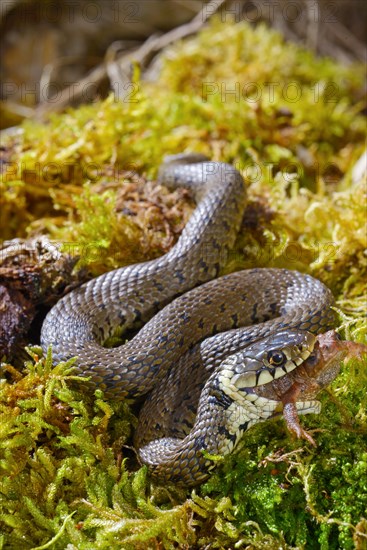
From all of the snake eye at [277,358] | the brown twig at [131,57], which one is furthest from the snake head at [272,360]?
the brown twig at [131,57]

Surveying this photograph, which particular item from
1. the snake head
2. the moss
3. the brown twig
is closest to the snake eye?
the snake head

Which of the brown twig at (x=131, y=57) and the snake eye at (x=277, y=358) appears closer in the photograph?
the snake eye at (x=277, y=358)

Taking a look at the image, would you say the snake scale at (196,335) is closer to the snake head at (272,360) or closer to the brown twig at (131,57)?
the snake head at (272,360)

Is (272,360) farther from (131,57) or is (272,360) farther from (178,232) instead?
(131,57)

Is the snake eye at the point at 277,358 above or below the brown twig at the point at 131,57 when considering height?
below

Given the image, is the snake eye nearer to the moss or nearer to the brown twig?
the moss

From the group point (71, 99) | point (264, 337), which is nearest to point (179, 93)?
point (71, 99)
